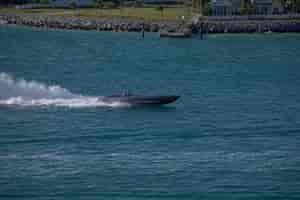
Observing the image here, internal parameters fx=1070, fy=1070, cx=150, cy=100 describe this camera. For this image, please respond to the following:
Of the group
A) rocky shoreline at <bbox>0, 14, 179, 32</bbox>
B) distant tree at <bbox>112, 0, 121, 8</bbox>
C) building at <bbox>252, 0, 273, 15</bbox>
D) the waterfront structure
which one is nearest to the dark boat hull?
rocky shoreline at <bbox>0, 14, 179, 32</bbox>

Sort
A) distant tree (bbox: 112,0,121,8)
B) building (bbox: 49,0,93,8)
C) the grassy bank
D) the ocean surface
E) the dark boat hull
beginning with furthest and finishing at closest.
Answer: building (bbox: 49,0,93,8) < distant tree (bbox: 112,0,121,8) < the grassy bank < the dark boat hull < the ocean surface

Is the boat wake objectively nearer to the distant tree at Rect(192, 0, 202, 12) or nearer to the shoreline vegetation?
the shoreline vegetation

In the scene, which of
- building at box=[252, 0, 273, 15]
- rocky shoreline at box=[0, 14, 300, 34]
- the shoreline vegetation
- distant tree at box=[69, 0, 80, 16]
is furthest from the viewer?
distant tree at box=[69, 0, 80, 16]

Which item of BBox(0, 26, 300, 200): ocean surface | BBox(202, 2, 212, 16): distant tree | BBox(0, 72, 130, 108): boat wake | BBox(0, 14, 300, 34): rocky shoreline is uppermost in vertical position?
BBox(0, 72, 130, 108): boat wake

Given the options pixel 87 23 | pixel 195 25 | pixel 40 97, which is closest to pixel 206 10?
pixel 195 25

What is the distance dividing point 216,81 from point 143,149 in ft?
59.9

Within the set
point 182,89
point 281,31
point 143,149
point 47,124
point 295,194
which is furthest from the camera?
point 281,31

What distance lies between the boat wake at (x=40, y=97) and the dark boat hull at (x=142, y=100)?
5.6 inches

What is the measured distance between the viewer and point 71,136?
3891 centimetres

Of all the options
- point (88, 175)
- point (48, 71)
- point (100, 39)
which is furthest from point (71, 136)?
point (100, 39)

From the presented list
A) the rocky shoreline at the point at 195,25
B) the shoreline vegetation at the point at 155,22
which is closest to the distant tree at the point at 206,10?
the shoreline vegetation at the point at 155,22

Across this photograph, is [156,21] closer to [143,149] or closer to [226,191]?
[143,149]

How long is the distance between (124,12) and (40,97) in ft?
158

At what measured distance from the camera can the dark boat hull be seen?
44969mm
